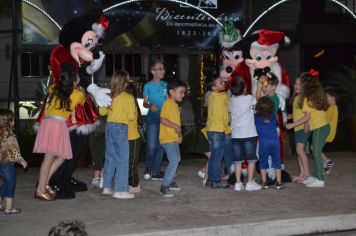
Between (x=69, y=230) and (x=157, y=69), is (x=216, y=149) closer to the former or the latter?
(x=157, y=69)

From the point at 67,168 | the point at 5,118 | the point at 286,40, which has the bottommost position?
the point at 67,168

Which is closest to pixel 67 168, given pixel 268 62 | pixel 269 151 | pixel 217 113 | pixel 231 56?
pixel 217 113

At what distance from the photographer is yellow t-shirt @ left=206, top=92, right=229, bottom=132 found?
848cm

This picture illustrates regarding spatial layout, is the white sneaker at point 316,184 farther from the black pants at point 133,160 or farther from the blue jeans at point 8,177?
the blue jeans at point 8,177

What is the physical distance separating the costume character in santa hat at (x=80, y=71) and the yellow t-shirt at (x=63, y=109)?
221 mm

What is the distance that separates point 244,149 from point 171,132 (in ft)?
3.40

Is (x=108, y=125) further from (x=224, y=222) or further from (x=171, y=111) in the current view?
(x=224, y=222)

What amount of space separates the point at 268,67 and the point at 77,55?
2.70 meters

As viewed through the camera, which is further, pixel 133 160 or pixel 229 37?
pixel 229 37

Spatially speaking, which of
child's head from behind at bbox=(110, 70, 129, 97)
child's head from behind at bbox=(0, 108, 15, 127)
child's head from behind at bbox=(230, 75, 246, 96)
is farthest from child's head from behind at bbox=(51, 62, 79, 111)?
child's head from behind at bbox=(230, 75, 246, 96)

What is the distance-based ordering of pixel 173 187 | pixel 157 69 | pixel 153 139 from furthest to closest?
pixel 153 139
pixel 157 69
pixel 173 187

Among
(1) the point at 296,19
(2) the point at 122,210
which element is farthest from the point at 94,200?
(1) the point at 296,19

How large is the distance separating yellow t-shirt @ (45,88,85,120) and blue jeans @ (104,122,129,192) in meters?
0.48

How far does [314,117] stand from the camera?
348 inches
